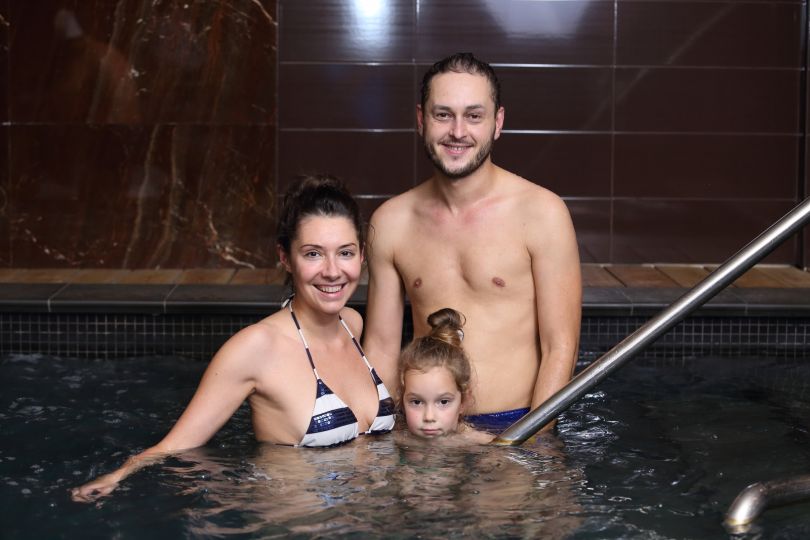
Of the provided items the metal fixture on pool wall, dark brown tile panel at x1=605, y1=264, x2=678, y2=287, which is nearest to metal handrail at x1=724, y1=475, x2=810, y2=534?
the metal fixture on pool wall

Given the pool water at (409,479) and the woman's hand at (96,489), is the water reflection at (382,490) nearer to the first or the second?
the pool water at (409,479)

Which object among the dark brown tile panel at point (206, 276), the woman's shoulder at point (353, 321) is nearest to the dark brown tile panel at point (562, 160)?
the dark brown tile panel at point (206, 276)

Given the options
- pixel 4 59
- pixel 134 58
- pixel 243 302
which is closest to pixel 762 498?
pixel 243 302

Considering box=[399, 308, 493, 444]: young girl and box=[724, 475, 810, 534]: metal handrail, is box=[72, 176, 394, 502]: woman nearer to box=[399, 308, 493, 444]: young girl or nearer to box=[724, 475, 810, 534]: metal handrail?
box=[399, 308, 493, 444]: young girl

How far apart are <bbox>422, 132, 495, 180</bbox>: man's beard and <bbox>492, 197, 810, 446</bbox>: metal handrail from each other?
843 millimetres

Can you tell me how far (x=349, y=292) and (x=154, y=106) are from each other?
3.65 metres

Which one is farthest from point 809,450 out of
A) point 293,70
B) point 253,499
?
point 293,70

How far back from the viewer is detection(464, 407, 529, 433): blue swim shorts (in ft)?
10.6

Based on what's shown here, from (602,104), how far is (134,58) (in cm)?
248

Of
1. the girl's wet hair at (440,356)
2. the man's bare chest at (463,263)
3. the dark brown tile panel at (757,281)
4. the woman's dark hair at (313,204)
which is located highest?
the woman's dark hair at (313,204)

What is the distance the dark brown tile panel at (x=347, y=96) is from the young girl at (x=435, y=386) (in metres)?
3.31

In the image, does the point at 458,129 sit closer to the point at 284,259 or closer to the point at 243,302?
the point at 284,259

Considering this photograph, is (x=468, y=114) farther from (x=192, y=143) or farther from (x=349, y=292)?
(x=192, y=143)

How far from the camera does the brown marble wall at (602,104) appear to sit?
621 centimetres
